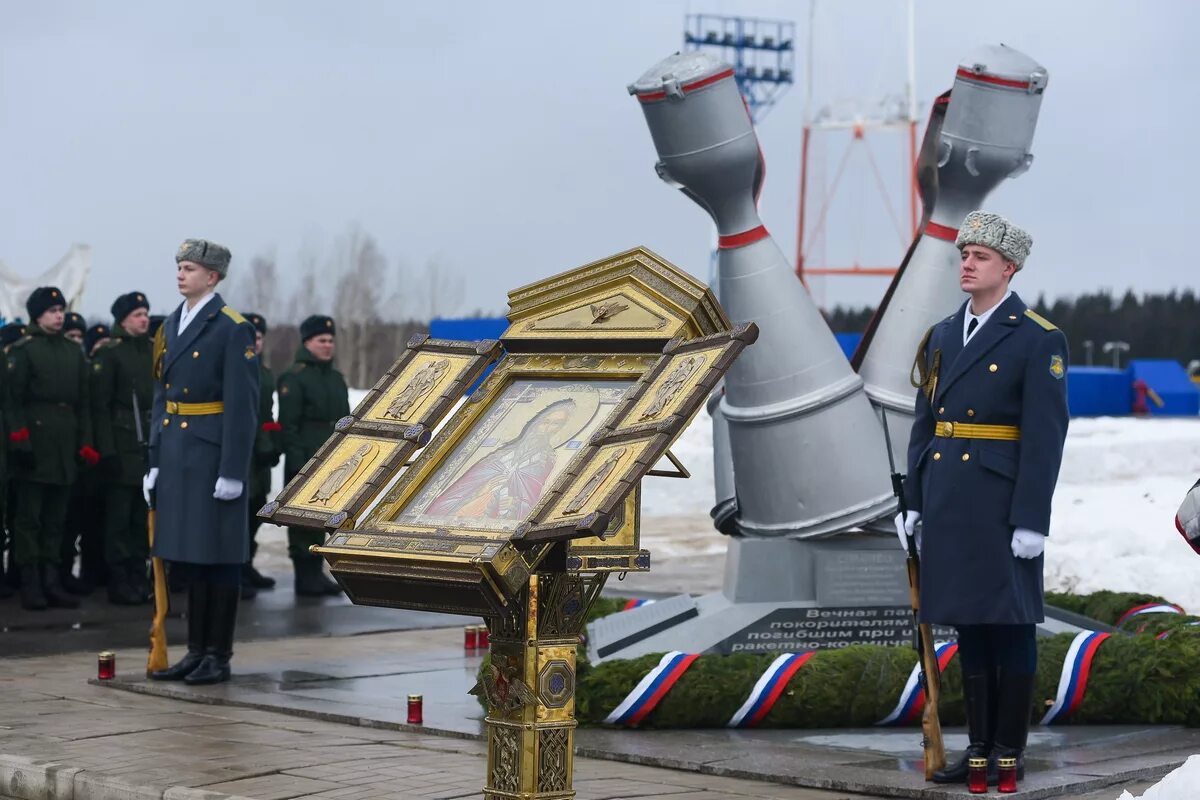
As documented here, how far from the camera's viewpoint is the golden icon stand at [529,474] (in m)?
4.86

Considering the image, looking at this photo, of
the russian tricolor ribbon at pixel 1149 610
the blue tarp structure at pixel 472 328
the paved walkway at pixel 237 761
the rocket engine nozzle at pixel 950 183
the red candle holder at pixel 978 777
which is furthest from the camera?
the blue tarp structure at pixel 472 328

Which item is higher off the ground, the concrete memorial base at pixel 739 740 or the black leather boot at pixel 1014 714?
the black leather boot at pixel 1014 714

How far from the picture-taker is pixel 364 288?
58.5 m

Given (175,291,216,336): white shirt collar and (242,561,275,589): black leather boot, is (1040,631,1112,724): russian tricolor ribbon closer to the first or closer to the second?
(175,291,216,336): white shirt collar

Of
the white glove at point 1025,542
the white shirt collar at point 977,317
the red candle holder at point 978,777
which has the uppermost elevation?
the white shirt collar at point 977,317

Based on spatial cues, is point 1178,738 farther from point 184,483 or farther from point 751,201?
point 184,483

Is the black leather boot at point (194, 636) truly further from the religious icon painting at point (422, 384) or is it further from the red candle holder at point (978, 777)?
the red candle holder at point (978, 777)

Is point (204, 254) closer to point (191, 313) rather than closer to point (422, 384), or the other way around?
point (191, 313)

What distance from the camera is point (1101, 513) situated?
16672mm

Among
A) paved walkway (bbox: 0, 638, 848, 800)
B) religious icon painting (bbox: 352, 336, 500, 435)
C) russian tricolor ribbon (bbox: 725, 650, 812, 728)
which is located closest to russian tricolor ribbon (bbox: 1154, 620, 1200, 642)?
russian tricolor ribbon (bbox: 725, 650, 812, 728)

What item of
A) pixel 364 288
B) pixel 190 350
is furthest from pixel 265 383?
pixel 364 288

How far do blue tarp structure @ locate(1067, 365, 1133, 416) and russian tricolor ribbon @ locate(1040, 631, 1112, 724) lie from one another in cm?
3143

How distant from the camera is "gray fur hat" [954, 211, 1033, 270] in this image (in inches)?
253

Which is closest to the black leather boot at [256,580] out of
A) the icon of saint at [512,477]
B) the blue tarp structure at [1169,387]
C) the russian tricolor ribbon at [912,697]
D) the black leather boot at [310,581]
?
the black leather boot at [310,581]
